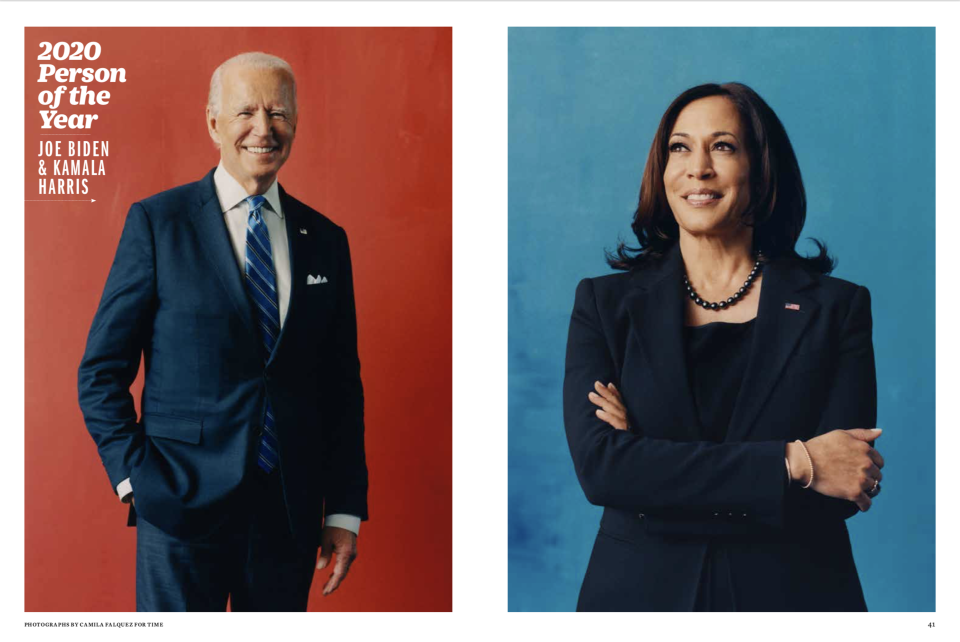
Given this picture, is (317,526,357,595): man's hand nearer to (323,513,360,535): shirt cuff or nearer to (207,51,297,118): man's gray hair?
(323,513,360,535): shirt cuff

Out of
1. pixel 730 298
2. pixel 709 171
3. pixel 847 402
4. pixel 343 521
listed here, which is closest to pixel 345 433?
pixel 343 521

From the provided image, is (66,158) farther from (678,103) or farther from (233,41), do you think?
(678,103)

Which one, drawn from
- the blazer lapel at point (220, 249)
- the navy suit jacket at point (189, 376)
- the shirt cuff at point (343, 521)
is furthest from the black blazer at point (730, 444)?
the blazer lapel at point (220, 249)

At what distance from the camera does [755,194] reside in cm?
281

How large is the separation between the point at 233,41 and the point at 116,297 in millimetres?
1021

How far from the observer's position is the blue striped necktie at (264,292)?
266cm

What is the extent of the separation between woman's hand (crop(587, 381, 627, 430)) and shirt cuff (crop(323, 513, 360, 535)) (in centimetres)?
85

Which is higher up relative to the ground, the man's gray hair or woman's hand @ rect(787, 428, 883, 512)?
the man's gray hair

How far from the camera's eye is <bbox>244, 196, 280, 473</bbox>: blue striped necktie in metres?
2.66

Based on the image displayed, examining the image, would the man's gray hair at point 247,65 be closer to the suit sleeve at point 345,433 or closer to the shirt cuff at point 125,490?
the suit sleeve at point 345,433

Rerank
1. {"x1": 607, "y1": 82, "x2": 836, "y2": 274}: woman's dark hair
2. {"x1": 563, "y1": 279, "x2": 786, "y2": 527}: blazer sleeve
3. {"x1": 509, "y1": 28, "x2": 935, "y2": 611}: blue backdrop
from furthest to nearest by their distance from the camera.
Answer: {"x1": 509, "y1": 28, "x2": 935, "y2": 611}: blue backdrop, {"x1": 607, "y1": 82, "x2": 836, "y2": 274}: woman's dark hair, {"x1": 563, "y1": 279, "x2": 786, "y2": 527}: blazer sleeve

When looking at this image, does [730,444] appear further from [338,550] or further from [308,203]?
[308,203]

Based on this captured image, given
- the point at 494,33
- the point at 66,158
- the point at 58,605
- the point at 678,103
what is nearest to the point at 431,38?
the point at 494,33

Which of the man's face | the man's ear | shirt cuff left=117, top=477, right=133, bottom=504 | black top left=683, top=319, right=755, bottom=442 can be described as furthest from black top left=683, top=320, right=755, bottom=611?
shirt cuff left=117, top=477, right=133, bottom=504
